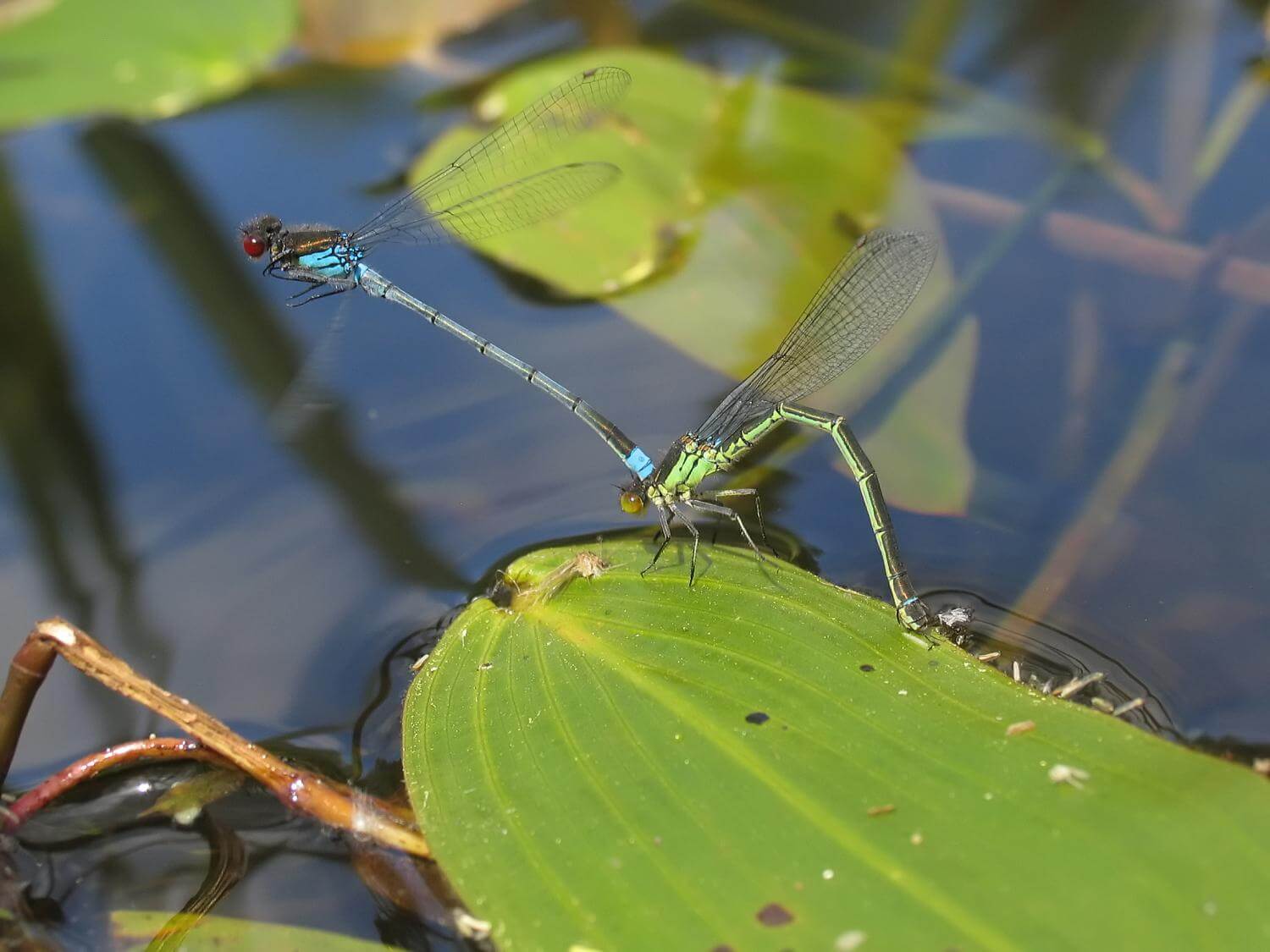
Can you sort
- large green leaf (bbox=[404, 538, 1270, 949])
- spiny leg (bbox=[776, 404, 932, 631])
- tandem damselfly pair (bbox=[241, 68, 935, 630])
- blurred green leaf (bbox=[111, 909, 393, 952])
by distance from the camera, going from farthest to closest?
tandem damselfly pair (bbox=[241, 68, 935, 630]) < spiny leg (bbox=[776, 404, 932, 631]) < blurred green leaf (bbox=[111, 909, 393, 952]) < large green leaf (bbox=[404, 538, 1270, 949])

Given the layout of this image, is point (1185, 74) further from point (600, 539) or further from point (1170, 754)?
point (1170, 754)

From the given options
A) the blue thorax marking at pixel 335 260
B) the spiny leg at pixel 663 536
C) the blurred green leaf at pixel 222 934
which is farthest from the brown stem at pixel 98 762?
the blue thorax marking at pixel 335 260

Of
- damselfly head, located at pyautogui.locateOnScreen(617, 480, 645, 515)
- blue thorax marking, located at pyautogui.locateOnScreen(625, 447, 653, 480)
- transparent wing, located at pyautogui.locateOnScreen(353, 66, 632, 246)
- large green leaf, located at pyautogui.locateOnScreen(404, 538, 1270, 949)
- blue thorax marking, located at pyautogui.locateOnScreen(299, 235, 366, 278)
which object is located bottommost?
large green leaf, located at pyautogui.locateOnScreen(404, 538, 1270, 949)

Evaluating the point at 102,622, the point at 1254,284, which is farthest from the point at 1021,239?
the point at 102,622

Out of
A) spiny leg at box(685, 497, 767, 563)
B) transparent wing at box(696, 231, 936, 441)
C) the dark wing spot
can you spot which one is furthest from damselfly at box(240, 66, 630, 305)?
the dark wing spot

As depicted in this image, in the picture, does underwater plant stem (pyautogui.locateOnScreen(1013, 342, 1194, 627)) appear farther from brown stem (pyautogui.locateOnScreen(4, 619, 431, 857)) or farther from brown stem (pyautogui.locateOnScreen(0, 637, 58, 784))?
brown stem (pyautogui.locateOnScreen(0, 637, 58, 784))

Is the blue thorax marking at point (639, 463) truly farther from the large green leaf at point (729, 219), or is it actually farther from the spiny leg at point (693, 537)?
the large green leaf at point (729, 219)

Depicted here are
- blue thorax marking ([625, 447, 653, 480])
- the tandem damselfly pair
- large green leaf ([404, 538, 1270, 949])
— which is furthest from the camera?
blue thorax marking ([625, 447, 653, 480])
